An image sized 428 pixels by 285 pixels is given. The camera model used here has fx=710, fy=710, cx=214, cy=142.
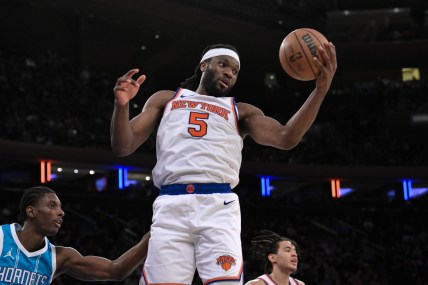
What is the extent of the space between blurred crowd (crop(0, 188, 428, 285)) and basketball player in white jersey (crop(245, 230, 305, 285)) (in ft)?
27.6

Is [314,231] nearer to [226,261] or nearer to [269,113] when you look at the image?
[269,113]

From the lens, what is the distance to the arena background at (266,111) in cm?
1895

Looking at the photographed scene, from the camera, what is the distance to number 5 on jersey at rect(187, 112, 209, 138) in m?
4.17

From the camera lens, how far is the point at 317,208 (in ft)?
75.6

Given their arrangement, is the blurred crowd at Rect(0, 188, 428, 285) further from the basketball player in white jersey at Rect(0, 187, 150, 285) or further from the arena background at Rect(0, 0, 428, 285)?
the basketball player in white jersey at Rect(0, 187, 150, 285)

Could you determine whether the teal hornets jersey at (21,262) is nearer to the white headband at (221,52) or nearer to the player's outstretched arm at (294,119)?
the player's outstretched arm at (294,119)

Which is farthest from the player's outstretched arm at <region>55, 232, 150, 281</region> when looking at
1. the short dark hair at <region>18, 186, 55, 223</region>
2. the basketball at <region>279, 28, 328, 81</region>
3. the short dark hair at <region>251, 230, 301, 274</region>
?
the short dark hair at <region>251, 230, 301, 274</region>

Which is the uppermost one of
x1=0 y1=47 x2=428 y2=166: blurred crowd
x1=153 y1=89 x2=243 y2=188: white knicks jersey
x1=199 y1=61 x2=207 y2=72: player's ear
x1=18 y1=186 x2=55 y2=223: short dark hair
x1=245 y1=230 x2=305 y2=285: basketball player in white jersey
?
x1=0 y1=47 x2=428 y2=166: blurred crowd

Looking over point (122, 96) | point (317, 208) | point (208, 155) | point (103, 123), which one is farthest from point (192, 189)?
point (317, 208)

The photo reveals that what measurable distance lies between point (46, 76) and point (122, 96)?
17541 mm

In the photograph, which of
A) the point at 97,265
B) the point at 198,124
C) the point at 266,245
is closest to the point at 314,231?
the point at 266,245

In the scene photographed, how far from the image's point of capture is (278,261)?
23.1 ft

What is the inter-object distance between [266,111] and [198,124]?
22.9 meters

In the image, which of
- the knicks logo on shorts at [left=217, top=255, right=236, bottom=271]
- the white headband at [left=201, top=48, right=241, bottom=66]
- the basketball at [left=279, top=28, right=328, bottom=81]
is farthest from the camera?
the white headband at [left=201, top=48, right=241, bottom=66]
